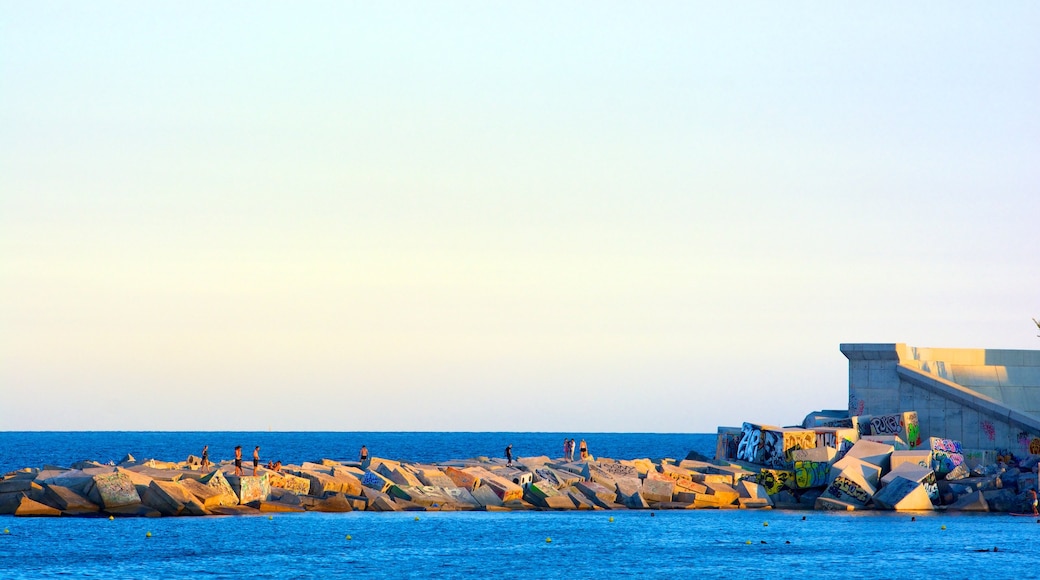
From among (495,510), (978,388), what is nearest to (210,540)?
→ (495,510)

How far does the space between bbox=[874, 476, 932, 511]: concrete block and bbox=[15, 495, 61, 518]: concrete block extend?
3765 cm

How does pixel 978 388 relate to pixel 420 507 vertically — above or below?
above

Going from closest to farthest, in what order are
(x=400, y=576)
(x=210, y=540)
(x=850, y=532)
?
(x=400, y=576)
(x=210, y=540)
(x=850, y=532)

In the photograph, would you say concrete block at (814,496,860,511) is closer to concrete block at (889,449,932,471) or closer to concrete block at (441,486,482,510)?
concrete block at (889,449,932,471)

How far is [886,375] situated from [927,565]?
25908 millimetres

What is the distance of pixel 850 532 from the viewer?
54781 mm

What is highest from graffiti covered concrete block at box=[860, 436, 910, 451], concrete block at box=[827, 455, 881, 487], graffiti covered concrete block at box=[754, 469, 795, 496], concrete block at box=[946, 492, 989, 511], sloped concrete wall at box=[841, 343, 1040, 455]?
sloped concrete wall at box=[841, 343, 1040, 455]

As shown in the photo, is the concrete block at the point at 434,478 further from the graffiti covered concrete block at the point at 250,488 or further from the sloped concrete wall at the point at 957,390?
the sloped concrete wall at the point at 957,390

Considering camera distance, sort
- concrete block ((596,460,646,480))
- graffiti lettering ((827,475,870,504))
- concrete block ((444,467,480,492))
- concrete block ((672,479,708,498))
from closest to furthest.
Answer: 1. graffiti lettering ((827,475,870,504))
2. concrete block ((444,467,480,492))
3. concrete block ((672,479,708,498))
4. concrete block ((596,460,646,480))

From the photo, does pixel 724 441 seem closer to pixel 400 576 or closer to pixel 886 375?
pixel 886 375

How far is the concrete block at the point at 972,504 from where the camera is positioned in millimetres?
63125

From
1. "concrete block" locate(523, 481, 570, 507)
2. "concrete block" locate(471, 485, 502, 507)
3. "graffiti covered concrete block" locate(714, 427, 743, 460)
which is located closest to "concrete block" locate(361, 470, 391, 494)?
"concrete block" locate(471, 485, 502, 507)

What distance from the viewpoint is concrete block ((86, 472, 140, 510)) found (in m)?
57.0

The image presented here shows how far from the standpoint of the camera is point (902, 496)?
62.0m
